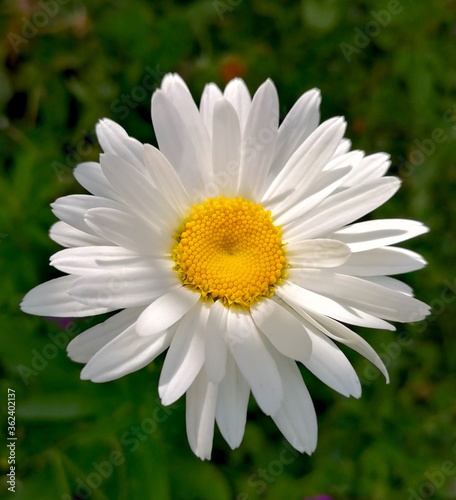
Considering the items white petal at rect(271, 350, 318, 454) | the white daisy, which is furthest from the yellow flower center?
white petal at rect(271, 350, 318, 454)

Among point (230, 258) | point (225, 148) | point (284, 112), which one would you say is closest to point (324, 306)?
point (230, 258)

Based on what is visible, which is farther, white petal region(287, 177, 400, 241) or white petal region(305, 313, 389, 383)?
white petal region(287, 177, 400, 241)

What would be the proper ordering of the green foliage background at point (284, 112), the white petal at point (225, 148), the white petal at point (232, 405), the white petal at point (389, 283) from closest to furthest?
the white petal at point (232, 405) → the white petal at point (225, 148) → the white petal at point (389, 283) → the green foliage background at point (284, 112)

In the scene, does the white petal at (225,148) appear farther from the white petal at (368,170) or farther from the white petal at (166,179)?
the white petal at (368,170)

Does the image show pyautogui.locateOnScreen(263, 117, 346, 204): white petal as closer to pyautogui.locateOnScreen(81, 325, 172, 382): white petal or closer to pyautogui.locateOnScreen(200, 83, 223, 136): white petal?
pyautogui.locateOnScreen(200, 83, 223, 136): white petal

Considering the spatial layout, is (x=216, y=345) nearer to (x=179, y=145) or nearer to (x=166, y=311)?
(x=166, y=311)

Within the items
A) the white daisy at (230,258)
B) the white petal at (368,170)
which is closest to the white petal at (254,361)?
the white daisy at (230,258)
